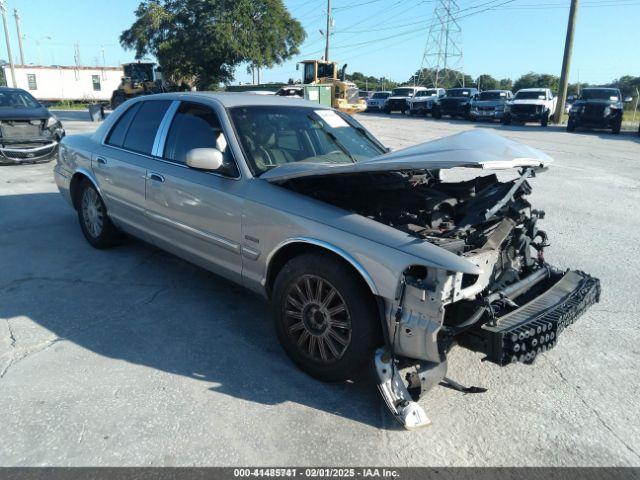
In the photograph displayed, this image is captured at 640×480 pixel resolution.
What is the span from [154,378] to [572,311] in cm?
264

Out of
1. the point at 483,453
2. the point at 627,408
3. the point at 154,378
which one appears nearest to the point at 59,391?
the point at 154,378

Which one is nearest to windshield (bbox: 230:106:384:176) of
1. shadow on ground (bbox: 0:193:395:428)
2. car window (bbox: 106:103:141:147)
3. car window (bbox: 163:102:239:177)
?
car window (bbox: 163:102:239:177)

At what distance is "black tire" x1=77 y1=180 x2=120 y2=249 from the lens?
17.0ft

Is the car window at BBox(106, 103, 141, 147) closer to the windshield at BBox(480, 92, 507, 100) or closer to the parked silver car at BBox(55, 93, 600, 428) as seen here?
the parked silver car at BBox(55, 93, 600, 428)

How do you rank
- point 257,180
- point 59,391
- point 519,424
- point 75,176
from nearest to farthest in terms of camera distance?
point 519,424
point 59,391
point 257,180
point 75,176

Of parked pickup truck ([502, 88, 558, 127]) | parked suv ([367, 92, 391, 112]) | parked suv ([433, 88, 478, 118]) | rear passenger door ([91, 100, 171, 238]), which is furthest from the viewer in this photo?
parked suv ([367, 92, 391, 112])

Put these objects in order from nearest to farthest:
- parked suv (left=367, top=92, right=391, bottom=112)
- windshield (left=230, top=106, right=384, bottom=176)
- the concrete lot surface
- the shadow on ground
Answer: the concrete lot surface → the shadow on ground → windshield (left=230, top=106, right=384, bottom=176) → parked suv (left=367, top=92, right=391, bottom=112)

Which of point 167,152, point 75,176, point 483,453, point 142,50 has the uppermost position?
point 142,50

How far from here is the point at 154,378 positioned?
124 inches

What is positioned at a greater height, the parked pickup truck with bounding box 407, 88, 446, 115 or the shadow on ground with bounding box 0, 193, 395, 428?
the parked pickup truck with bounding box 407, 88, 446, 115

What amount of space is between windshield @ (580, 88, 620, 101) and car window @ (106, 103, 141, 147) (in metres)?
23.7

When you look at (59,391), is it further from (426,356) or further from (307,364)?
(426,356)

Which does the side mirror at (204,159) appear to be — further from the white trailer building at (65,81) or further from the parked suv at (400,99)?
the white trailer building at (65,81)

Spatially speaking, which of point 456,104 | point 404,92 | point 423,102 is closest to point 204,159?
point 456,104
